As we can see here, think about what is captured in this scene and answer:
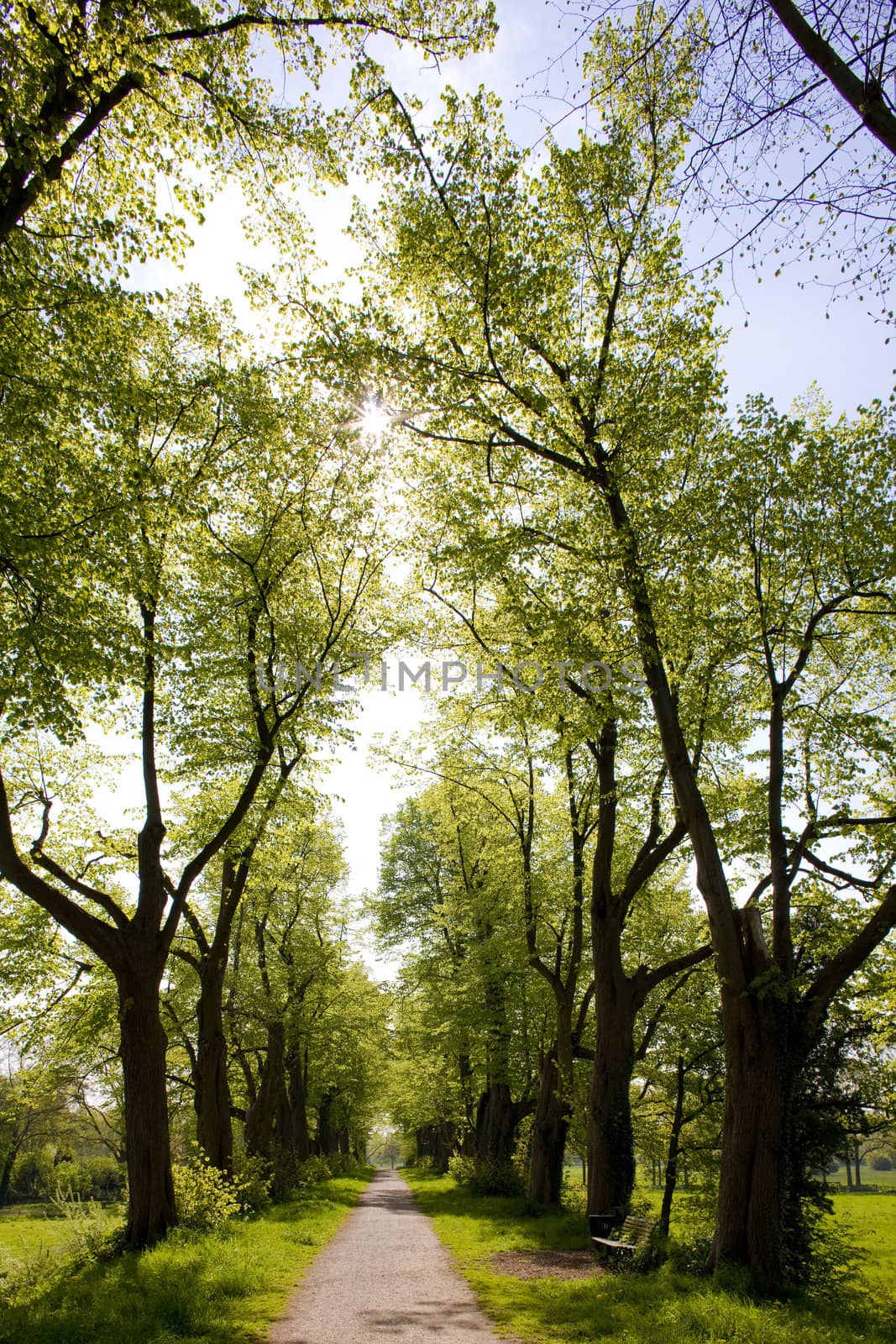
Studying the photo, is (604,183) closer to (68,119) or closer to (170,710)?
(68,119)

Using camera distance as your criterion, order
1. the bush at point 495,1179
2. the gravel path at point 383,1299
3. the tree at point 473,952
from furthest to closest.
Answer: the bush at point 495,1179 → the tree at point 473,952 → the gravel path at point 383,1299

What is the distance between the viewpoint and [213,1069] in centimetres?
1521

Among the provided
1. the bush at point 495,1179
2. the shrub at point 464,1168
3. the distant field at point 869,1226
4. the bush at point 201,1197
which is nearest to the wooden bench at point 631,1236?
the distant field at point 869,1226

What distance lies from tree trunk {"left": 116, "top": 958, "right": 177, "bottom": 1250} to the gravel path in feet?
7.71

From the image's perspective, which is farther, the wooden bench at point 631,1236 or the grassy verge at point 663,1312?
the wooden bench at point 631,1236

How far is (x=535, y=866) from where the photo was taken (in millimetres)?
19750

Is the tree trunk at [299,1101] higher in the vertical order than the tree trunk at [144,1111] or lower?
lower

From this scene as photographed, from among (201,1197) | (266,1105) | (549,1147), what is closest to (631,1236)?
(201,1197)

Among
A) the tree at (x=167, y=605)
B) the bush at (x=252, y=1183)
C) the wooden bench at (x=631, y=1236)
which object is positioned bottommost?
the bush at (x=252, y=1183)

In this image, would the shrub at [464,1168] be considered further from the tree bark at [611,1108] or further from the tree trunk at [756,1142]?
the tree trunk at [756,1142]

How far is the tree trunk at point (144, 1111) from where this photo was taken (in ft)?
35.2

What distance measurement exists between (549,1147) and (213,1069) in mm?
8345

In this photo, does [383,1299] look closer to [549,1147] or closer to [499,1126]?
[549,1147]

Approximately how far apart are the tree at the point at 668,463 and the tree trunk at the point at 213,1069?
968 cm
